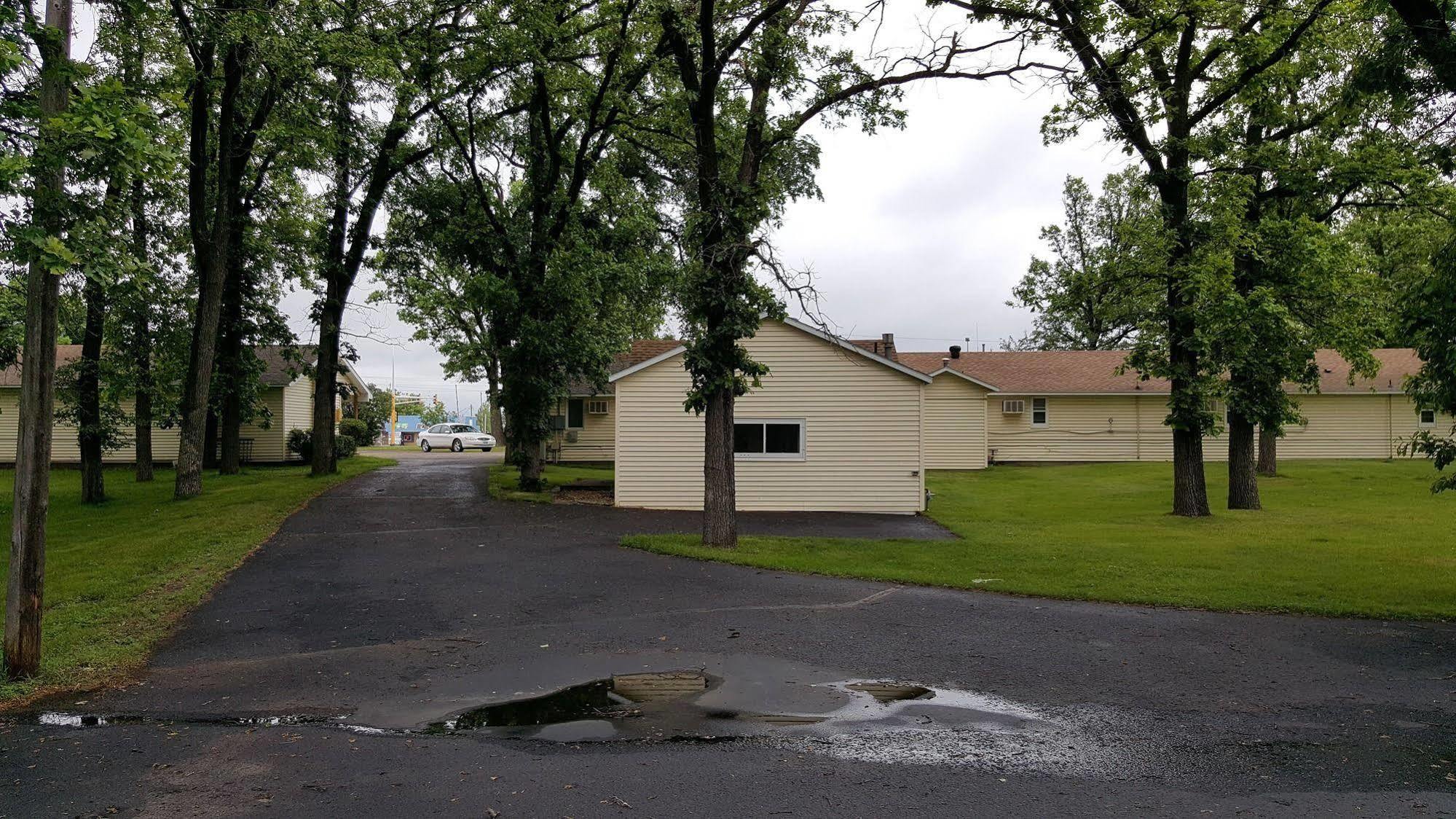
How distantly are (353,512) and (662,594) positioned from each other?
10222 mm

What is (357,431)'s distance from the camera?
4197cm

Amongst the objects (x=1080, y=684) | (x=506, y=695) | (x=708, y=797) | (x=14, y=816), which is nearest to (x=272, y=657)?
(x=506, y=695)

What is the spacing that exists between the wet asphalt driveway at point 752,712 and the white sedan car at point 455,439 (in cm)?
3776

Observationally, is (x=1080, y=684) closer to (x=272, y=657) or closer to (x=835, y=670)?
(x=835, y=670)

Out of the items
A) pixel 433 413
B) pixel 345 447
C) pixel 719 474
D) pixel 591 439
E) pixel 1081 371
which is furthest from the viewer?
pixel 433 413

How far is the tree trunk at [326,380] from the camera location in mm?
25562

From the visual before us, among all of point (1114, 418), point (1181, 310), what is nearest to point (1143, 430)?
point (1114, 418)

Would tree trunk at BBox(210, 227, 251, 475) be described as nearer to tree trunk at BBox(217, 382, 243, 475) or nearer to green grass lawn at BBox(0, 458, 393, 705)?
tree trunk at BBox(217, 382, 243, 475)

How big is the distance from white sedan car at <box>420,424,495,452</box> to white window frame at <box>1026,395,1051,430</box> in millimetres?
28140

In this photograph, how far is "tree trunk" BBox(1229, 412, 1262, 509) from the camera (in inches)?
817

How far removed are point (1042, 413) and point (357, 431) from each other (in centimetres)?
3134

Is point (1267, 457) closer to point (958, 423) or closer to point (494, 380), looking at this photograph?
point (958, 423)

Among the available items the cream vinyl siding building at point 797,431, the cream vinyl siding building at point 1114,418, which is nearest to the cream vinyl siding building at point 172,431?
the cream vinyl siding building at point 797,431

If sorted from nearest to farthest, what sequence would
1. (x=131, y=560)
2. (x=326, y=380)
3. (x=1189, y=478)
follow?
(x=131, y=560), (x=1189, y=478), (x=326, y=380)
